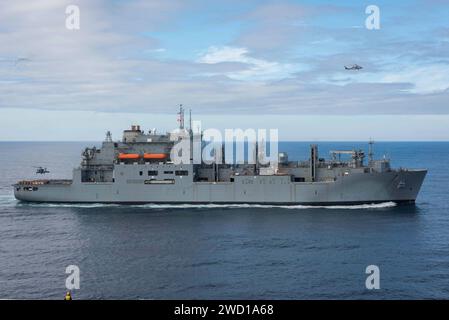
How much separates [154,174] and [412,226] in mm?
27345

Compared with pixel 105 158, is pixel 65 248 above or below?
below

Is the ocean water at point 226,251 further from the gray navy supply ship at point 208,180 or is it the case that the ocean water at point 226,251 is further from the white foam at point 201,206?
the gray navy supply ship at point 208,180

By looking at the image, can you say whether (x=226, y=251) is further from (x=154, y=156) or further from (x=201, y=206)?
(x=154, y=156)

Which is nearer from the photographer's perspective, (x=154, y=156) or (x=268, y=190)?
(x=268, y=190)

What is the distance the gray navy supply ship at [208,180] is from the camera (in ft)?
160

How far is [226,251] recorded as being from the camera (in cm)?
3164

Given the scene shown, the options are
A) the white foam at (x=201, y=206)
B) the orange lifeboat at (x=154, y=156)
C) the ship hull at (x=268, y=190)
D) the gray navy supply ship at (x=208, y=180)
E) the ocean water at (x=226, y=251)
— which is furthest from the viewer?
the orange lifeboat at (x=154, y=156)

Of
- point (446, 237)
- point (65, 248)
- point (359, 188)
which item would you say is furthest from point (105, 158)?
point (446, 237)

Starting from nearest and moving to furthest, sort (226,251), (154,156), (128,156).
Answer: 1. (226,251)
2. (154,156)
3. (128,156)

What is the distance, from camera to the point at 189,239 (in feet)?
116

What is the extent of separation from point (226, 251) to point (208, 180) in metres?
21.9

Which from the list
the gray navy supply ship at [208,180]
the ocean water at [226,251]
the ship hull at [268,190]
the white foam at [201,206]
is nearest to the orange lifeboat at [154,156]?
the gray navy supply ship at [208,180]

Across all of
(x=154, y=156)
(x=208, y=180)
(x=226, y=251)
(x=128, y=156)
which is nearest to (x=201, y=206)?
(x=208, y=180)
